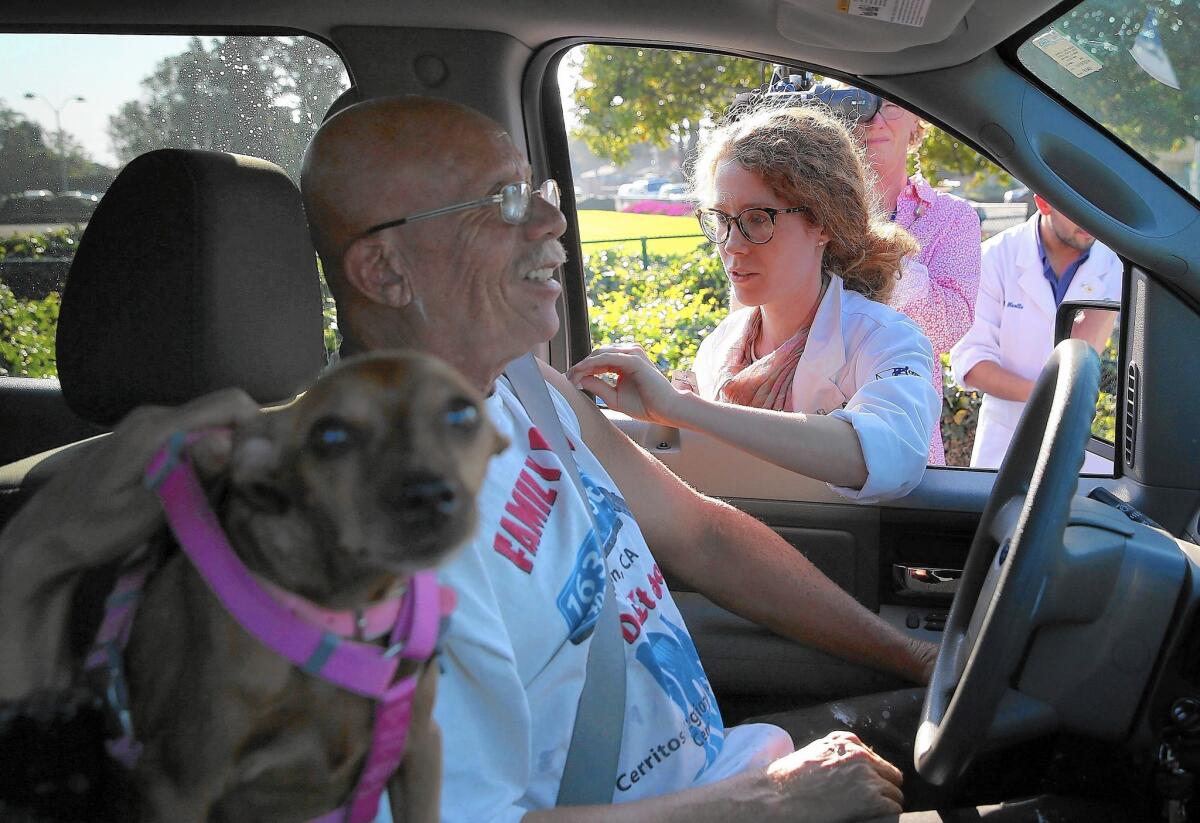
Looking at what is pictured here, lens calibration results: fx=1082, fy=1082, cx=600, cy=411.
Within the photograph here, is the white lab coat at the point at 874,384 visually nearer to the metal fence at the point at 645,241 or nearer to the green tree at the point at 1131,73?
the metal fence at the point at 645,241

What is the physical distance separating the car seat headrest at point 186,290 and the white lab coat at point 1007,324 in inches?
101

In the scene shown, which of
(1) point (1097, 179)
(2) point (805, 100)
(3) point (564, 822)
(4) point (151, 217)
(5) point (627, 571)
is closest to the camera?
(4) point (151, 217)

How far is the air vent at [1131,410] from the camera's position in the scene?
2.52 m

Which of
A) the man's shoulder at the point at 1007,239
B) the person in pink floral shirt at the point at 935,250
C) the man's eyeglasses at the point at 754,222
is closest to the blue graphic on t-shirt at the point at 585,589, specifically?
the man's eyeglasses at the point at 754,222

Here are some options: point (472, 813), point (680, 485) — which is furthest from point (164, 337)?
point (680, 485)

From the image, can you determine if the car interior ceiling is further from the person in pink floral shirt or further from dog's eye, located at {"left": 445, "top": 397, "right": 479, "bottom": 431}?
dog's eye, located at {"left": 445, "top": 397, "right": 479, "bottom": 431}

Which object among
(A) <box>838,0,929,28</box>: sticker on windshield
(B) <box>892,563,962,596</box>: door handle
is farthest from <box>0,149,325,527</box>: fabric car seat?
(B) <box>892,563,962,596</box>: door handle

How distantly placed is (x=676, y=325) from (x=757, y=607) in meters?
1.45

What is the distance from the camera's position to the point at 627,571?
1.75m

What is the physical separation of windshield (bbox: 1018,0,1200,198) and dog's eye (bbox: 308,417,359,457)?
216cm

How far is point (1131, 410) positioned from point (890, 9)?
3.73ft

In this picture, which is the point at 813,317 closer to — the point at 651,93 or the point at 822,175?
the point at 822,175

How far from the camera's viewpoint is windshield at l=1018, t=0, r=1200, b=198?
6.91ft

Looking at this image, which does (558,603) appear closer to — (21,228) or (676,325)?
(21,228)
